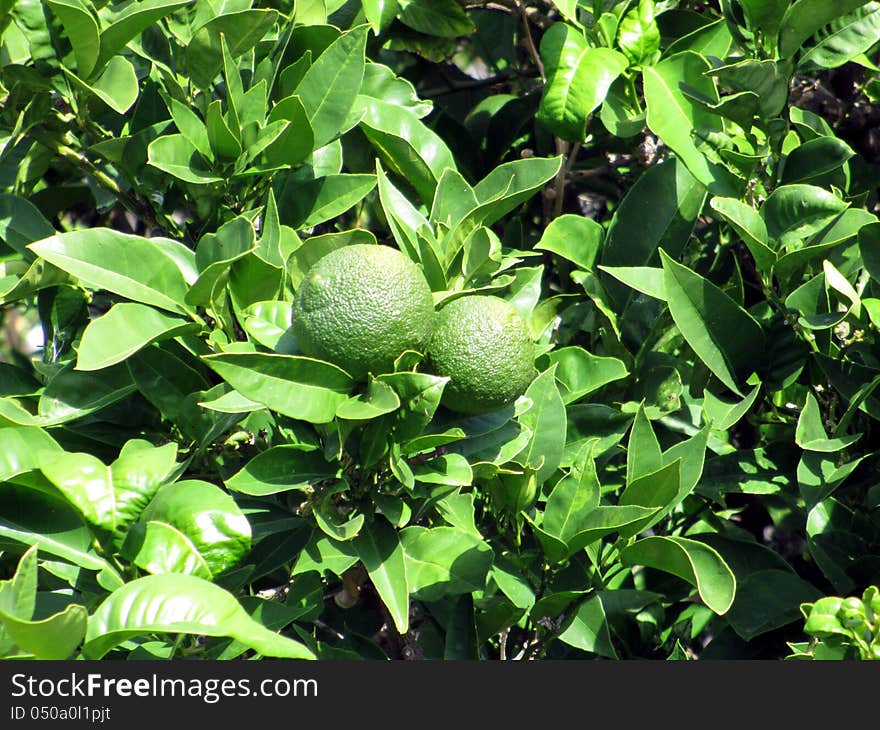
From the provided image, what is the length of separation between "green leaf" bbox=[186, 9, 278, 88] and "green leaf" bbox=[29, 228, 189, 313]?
0.90 ft

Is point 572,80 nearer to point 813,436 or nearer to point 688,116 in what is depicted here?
point 688,116

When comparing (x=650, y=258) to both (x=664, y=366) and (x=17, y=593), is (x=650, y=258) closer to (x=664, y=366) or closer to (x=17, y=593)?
(x=664, y=366)

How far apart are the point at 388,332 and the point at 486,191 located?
40 cm

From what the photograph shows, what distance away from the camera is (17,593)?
97 cm

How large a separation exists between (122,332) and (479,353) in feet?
1.36

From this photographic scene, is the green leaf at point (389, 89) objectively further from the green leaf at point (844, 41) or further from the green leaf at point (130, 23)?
the green leaf at point (844, 41)

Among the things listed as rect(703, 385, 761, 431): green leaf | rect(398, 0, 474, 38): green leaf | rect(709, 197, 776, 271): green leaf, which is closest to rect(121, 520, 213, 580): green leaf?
rect(703, 385, 761, 431): green leaf

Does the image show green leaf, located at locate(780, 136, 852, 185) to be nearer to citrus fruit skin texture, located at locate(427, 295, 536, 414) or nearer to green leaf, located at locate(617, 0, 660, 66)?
green leaf, located at locate(617, 0, 660, 66)

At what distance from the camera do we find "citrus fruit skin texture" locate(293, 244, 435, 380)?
1.14 meters

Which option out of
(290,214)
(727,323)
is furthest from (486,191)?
(727,323)

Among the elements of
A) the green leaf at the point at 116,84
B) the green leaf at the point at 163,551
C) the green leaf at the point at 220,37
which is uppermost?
the green leaf at the point at 220,37

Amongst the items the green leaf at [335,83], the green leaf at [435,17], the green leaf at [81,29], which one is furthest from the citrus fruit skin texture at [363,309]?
the green leaf at [435,17]

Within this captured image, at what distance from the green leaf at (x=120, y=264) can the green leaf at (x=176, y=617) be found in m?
0.38

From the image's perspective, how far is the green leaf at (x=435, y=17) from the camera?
1825 mm
